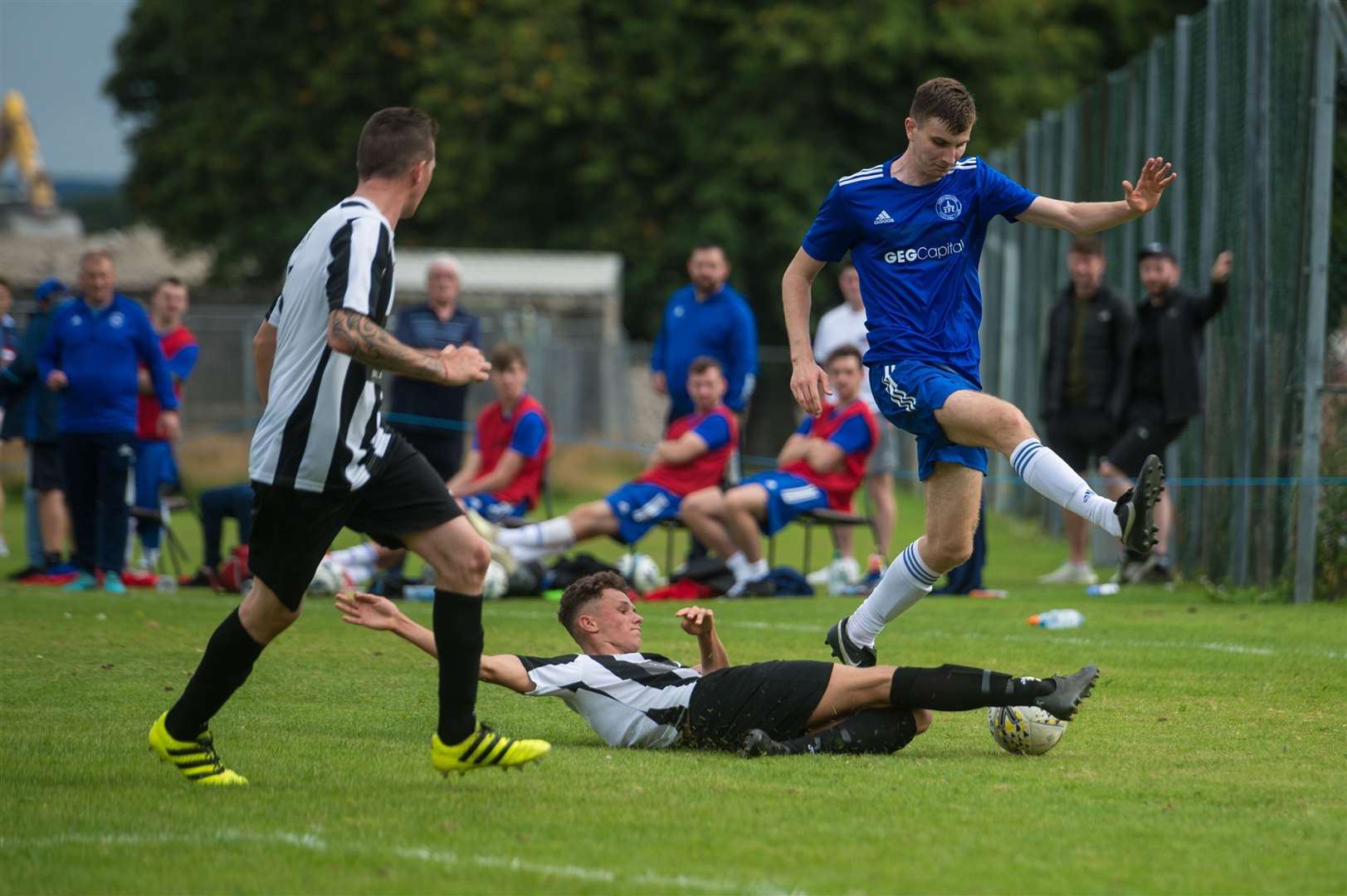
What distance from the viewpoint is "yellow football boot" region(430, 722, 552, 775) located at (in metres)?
5.61

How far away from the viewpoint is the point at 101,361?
13.2m

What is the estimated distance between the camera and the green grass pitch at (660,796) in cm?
462

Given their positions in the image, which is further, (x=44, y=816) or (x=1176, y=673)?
(x=1176, y=673)

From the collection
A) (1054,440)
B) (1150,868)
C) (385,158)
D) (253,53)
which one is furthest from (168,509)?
(253,53)

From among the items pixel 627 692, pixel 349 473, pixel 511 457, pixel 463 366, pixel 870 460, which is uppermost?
pixel 463 366

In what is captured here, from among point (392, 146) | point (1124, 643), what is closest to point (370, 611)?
point (392, 146)

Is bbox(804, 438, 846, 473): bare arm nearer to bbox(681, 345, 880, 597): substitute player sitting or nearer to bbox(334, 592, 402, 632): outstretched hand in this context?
bbox(681, 345, 880, 597): substitute player sitting

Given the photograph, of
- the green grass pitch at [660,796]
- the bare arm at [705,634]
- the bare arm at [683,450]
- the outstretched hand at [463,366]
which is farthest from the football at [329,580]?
the outstretched hand at [463,366]

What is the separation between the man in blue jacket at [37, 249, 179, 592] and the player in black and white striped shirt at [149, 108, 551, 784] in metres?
7.88

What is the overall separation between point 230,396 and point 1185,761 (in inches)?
920

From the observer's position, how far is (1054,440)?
46.3 feet

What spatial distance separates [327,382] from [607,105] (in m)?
Answer: 28.3

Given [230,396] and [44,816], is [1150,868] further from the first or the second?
[230,396]

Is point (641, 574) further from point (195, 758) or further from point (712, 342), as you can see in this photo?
point (195, 758)
